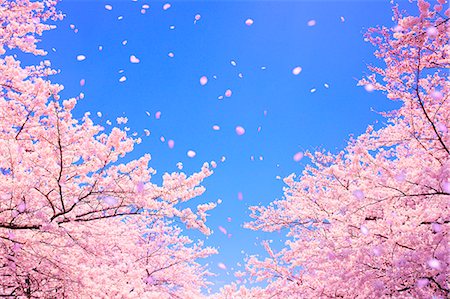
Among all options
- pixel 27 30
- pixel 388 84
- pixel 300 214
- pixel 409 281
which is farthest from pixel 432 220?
pixel 27 30

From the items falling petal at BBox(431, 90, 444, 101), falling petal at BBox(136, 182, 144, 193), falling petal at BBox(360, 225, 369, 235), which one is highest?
falling petal at BBox(431, 90, 444, 101)

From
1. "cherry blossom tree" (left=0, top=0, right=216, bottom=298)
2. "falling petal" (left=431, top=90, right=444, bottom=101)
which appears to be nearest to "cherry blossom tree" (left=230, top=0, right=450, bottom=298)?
"falling petal" (left=431, top=90, right=444, bottom=101)

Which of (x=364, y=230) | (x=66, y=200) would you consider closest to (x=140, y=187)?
(x=66, y=200)

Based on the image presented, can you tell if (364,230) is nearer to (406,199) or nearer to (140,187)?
(406,199)

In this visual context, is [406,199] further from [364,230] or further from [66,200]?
[66,200]

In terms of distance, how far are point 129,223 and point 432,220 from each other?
10.2 metres

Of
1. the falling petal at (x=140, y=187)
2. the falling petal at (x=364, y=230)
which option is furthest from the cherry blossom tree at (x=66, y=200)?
the falling petal at (x=364, y=230)

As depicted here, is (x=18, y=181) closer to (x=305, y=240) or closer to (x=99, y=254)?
(x=99, y=254)

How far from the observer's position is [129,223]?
41.7 feet

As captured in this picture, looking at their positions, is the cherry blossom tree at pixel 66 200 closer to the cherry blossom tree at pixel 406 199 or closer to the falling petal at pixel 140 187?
the falling petal at pixel 140 187

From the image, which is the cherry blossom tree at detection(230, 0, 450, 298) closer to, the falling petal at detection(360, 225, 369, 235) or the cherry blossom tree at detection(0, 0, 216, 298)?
the falling petal at detection(360, 225, 369, 235)

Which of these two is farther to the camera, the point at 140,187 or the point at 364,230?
the point at 364,230

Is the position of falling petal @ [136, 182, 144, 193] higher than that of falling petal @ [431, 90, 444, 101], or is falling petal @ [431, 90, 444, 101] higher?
falling petal @ [431, 90, 444, 101]

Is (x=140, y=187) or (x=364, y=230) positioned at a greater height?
(x=140, y=187)
